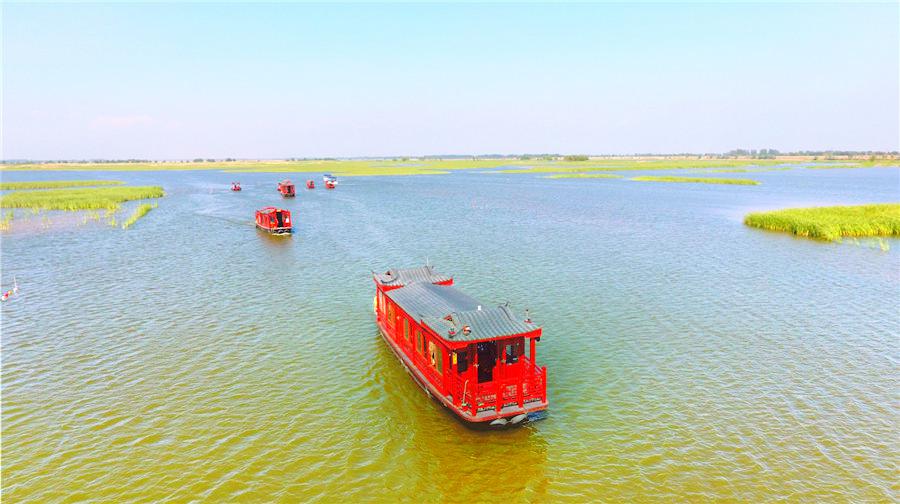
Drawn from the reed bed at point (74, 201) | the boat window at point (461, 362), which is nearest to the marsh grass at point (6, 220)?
the reed bed at point (74, 201)

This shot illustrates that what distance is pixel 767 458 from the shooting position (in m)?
16.0

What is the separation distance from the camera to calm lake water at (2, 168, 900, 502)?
15.2 metres

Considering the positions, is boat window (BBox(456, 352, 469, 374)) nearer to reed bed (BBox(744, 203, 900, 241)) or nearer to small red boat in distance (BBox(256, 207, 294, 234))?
small red boat in distance (BBox(256, 207, 294, 234))

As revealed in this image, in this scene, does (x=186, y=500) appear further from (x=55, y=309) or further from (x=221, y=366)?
(x=55, y=309)

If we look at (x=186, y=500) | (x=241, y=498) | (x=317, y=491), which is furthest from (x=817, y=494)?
(x=186, y=500)

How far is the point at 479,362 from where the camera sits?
18078mm

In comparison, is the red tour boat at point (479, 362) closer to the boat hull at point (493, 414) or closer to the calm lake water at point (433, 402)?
the boat hull at point (493, 414)

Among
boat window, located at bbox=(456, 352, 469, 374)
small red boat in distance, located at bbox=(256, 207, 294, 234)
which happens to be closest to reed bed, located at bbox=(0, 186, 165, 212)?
small red boat in distance, located at bbox=(256, 207, 294, 234)

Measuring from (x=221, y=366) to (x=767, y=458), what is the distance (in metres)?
21.8

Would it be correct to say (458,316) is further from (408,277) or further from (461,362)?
(408,277)

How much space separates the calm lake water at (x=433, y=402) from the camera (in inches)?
599

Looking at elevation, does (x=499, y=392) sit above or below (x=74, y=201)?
below

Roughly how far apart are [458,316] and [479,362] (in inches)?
83.4

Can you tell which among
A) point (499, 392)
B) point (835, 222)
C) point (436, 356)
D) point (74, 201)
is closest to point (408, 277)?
point (436, 356)
